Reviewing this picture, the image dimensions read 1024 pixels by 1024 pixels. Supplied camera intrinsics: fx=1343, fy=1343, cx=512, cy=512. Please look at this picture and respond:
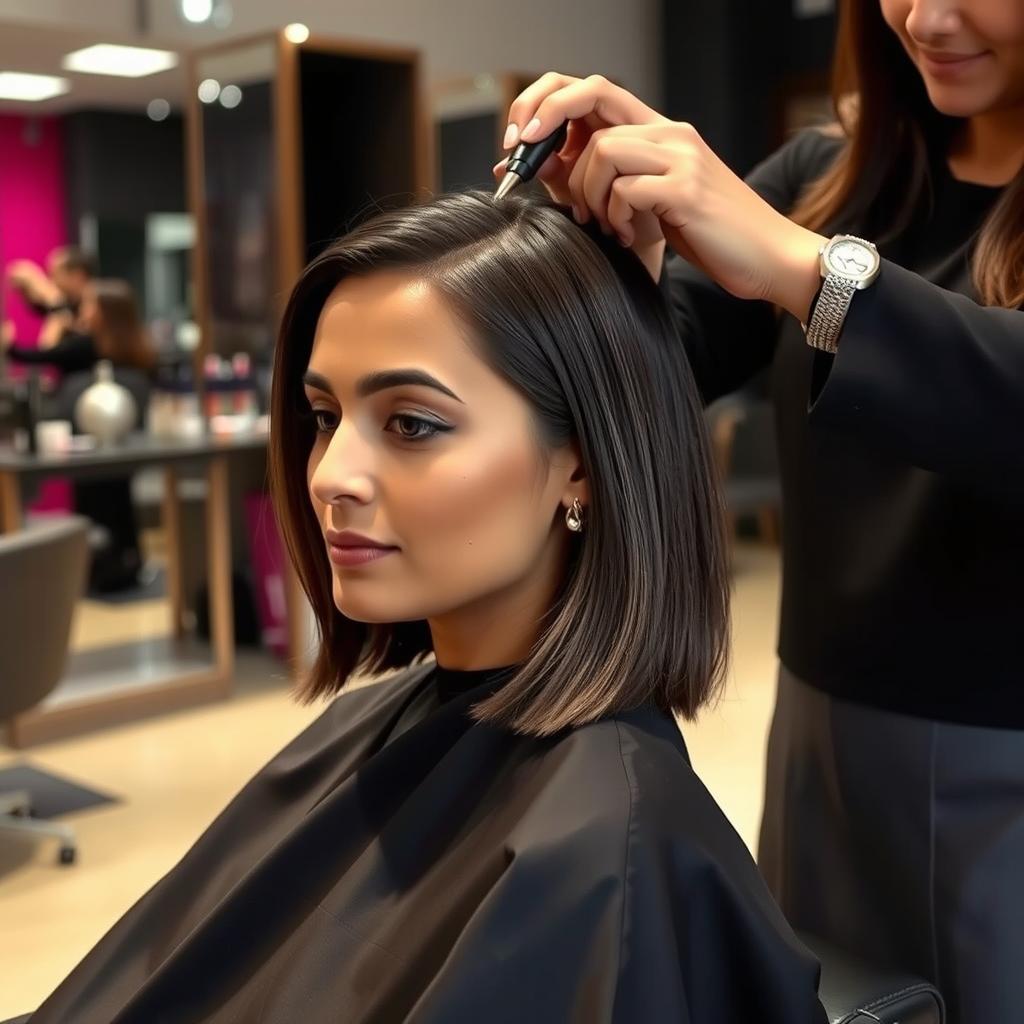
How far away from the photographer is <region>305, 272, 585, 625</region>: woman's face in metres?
1.02

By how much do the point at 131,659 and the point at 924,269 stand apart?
3.45 meters

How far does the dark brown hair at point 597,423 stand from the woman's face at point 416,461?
24 millimetres

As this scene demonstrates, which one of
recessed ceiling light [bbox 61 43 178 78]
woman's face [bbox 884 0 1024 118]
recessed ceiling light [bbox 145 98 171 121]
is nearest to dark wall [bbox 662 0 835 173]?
recessed ceiling light [bbox 145 98 171 121]

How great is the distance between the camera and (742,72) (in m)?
6.74

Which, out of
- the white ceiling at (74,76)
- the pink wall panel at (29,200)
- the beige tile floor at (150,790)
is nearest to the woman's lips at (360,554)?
the beige tile floor at (150,790)

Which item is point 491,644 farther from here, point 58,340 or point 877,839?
point 58,340

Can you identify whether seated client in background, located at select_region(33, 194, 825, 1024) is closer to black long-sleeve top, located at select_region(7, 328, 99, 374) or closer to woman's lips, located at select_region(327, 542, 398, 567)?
woman's lips, located at select_region(327, 542, 398, 567)

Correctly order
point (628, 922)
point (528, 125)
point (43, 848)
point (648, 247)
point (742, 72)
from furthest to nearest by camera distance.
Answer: point (742, 72)
point (43, 848)
point (648, 247)
point (528, 125)
point (628, 922)

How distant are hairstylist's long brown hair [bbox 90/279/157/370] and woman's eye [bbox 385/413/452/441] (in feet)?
15.2

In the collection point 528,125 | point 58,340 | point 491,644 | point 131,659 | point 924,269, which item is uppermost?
point 528,125

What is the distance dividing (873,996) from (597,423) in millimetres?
491

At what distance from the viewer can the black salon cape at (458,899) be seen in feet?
2.85

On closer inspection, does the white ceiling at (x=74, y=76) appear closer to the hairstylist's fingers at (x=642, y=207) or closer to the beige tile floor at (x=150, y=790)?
the beige tile floor at (x=150, y=790)

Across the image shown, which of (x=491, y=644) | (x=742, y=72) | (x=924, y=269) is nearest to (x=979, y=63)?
(x=924, y=269)
